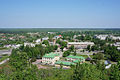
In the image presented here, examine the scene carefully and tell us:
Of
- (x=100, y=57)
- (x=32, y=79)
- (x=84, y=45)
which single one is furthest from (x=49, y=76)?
(x=84, y=45)

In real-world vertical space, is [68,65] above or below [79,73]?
below

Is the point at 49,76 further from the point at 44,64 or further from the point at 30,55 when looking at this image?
the point at 30,55

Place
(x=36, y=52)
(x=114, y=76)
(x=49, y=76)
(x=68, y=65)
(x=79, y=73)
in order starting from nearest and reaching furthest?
1. (x=114, y=76)
2. (x=79, y=73)
3. (x=49, y=76)
4. (x=68, y=65)
5. (x=36, y=52)

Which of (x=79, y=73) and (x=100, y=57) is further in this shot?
(x=100, y=57)

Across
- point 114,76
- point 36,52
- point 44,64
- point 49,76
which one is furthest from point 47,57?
point 114,76

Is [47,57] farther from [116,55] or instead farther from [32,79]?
[116,55]

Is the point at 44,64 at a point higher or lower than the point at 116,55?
lower

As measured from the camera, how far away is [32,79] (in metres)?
9.55

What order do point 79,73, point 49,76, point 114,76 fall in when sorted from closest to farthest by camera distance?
point 114,76 < point 79,73 < point 49,76

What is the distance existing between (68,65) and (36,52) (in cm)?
777

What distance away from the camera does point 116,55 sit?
19922mm

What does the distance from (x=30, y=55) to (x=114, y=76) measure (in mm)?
15766

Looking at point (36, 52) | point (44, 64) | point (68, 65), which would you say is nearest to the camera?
point (68, 65)

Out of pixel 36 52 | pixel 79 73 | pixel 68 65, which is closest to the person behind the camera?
pixel 79 73
